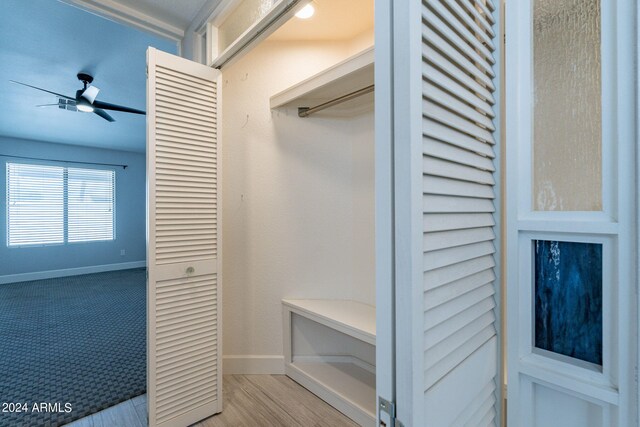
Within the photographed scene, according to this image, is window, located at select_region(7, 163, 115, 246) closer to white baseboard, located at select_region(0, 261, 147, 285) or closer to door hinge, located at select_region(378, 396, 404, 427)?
white baseboard, located at select_region(0, 261, 147, 285)

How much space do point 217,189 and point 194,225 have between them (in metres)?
0.26

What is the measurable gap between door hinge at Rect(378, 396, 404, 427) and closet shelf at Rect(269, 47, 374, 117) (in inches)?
63.6

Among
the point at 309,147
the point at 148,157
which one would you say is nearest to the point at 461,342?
the point at 148,157

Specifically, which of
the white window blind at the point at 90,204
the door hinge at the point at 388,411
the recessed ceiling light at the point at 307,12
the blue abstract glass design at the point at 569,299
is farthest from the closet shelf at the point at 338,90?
the white window blind at the point at 90,204

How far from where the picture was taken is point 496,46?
848 millimetres

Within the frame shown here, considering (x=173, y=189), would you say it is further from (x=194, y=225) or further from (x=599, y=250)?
(x=599, y=250)

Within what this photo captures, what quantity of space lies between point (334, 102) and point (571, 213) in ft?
5.52

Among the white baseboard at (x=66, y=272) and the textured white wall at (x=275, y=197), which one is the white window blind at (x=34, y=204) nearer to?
the white baseboard at (x=66, y=272)

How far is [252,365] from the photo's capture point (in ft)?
7.98

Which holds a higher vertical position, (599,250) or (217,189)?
(217,189)

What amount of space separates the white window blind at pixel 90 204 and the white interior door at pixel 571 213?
24.0ft

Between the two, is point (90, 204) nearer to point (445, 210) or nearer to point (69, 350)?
point (69, 350)

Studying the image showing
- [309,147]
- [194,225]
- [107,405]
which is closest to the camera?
[194,225]

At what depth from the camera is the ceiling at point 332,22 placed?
2043 mm
